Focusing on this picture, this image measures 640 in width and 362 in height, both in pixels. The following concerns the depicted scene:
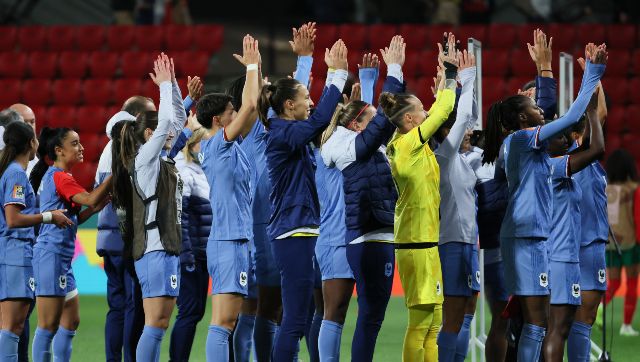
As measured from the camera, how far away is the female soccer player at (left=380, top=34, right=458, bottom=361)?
609cm

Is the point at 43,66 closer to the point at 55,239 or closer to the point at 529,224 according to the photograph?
the point at 55,239

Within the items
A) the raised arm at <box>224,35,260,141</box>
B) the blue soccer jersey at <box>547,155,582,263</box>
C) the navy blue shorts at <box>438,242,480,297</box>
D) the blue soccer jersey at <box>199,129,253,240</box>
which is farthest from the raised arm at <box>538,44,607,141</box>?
the blue soccer jersey at <box>199,129,253,240</box>

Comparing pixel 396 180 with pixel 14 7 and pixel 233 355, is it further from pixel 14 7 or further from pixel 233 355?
pixel 14 7

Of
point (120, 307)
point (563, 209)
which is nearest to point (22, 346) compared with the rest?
point (120, 307)

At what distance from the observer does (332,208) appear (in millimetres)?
7160

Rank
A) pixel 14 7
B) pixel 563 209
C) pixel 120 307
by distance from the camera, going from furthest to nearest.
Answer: pixel 14 7 → pixel 120 307 → pixel 563 209

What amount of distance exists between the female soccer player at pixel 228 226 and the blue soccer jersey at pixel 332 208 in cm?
77

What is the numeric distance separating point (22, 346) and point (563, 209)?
3.49 m

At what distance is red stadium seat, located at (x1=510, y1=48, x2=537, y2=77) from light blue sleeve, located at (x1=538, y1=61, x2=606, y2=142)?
9784 millimetres

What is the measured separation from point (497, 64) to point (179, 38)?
477 cm

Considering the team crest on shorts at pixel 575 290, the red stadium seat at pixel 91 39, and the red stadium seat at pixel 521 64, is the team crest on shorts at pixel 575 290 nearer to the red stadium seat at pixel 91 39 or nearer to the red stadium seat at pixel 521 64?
the red stadium seat at pixel 521 64

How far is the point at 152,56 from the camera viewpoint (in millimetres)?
16734

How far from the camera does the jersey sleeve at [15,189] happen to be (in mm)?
6656

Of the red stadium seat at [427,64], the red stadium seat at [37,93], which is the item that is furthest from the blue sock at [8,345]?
the red stadium seat at [37,93]
